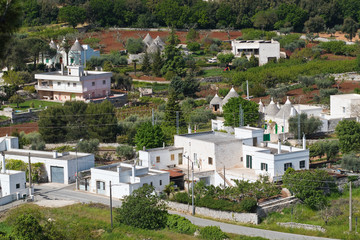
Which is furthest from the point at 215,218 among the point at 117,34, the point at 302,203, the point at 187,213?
the point at 117,34

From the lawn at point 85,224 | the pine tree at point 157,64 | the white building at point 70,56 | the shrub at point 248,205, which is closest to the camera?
the lawn at point 85,224

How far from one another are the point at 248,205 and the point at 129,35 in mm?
63072

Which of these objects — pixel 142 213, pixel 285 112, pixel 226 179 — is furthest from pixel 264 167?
pixel 285 112

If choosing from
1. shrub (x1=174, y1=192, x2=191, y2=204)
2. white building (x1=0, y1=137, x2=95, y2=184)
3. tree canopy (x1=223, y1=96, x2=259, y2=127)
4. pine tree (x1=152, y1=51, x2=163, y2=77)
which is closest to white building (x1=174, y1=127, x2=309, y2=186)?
shrub (x1=174, y1=192, x2=191, y2=204)

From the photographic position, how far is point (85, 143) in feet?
154

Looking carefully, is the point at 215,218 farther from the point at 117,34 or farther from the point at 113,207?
the point at 117,34

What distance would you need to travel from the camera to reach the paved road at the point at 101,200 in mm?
32562

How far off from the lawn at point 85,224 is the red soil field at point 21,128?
17.8 metres

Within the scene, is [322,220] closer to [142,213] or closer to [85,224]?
[142,213]

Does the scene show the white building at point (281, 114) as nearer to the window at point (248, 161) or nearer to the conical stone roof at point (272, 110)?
the conical stone roof at point (272, 110)

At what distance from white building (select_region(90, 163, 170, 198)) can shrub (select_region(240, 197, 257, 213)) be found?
5529 mm

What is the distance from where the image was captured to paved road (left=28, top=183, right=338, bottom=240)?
32562 millimetres

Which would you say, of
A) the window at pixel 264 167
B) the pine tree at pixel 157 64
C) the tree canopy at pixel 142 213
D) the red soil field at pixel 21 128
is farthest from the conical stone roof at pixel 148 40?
the tree canopy at pixel 142 213

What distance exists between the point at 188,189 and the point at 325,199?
6727 mm
